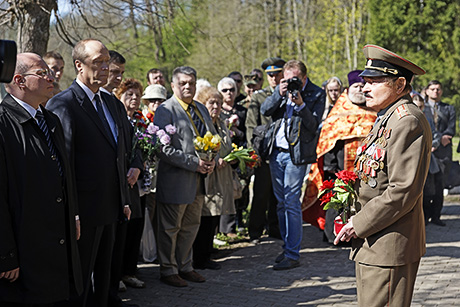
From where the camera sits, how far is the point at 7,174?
12.1 ft

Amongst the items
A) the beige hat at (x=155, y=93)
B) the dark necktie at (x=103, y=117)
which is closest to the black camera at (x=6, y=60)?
the dark necktie at (x=103, y=117)

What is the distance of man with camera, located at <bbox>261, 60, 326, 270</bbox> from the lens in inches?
275

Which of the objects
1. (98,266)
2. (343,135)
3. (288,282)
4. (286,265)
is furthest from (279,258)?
(98,266)

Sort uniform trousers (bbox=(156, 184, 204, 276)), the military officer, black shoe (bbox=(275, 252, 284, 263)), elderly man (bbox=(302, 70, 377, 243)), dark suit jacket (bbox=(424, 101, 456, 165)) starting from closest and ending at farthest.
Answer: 1. uniform trousers (bbox=(156, 184, 204, 276))
2. black shoe (bbox=(275, 252, 284, 263))
3. elderly man (bbox=(302, 70, 377, 243))
4. the military officer
5. dark suit jacket (bbox=(424, 101, 456, 165))

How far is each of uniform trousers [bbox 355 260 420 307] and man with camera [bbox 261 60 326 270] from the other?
10.6 ft

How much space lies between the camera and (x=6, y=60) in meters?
3.08

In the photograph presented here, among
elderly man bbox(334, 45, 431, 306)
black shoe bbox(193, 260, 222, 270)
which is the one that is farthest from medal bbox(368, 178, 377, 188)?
black shoe bbox(193, 260, 222, 270)

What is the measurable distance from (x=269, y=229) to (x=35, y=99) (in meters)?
5.24

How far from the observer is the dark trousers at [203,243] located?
7047 mm

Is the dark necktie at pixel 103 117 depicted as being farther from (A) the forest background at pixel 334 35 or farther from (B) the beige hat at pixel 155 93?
(A) the forest background at pixel 334 35

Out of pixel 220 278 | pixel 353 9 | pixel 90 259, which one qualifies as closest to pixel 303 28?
pixel 353 9

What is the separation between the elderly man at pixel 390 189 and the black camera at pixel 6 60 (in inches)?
81.5

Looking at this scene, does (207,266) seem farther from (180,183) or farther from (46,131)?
(46,131)

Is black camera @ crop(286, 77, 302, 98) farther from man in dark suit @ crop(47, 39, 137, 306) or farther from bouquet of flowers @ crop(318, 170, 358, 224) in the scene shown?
bouquet of flowers @ crop(318, 170, 358, 224)
